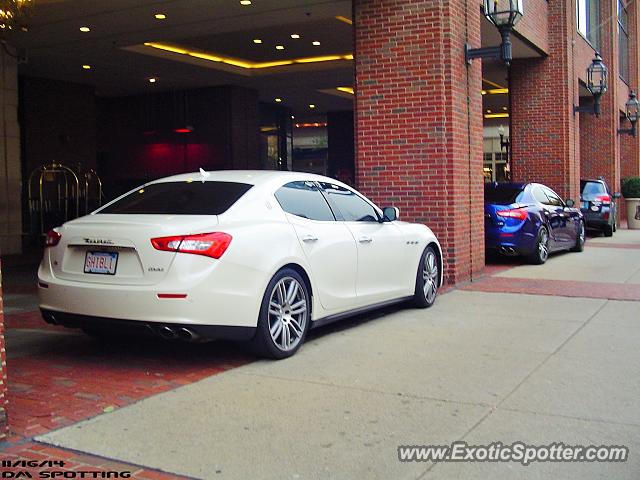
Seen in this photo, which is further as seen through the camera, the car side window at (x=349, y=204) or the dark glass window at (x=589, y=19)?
the dark glass window at (x=589, y=19)

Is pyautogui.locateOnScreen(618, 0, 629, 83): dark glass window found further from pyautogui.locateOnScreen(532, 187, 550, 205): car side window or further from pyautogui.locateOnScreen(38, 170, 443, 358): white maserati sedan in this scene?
pyautogui.locateOnScreen(38, 170, 443, 358): white maserati sedan

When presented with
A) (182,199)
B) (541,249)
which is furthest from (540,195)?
(182,199)

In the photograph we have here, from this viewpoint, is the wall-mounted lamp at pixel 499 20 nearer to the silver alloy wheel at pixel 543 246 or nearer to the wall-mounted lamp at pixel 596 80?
the silver alloy wheel at pixel 543 246

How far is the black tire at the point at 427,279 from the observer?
8.26 meters

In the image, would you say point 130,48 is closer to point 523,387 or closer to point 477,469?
point 523,387

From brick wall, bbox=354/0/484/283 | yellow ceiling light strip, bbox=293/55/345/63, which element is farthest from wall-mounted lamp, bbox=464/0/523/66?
yellow ceiling light strip, bbox=293/55/345/63

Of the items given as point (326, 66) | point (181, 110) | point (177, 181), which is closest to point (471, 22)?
point (177, 181)

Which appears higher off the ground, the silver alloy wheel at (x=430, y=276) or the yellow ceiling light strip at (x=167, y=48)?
the yellow ceiling light strip at (x=167, y=48)

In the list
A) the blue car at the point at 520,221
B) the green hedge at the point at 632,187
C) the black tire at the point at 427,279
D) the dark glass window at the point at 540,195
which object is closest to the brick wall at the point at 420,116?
the black tire at the point at 427,279

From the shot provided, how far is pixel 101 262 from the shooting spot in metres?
5.59

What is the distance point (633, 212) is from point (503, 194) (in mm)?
13781

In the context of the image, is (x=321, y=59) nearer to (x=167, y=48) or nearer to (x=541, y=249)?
(x=167, y=48)

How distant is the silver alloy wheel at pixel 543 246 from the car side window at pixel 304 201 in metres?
7.20

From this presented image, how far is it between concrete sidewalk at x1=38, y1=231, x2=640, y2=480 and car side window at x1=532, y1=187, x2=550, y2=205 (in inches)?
251
